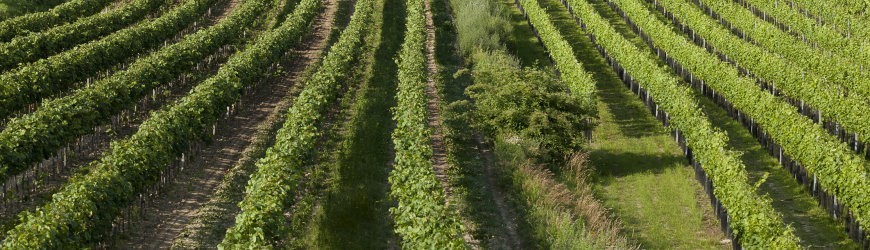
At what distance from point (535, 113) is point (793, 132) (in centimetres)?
974

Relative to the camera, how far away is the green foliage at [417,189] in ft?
75.4

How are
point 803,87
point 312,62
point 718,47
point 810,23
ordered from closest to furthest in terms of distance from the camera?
point 803,87 < point 312,62 < point 718,47 < point 810,23

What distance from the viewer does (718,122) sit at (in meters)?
43.2

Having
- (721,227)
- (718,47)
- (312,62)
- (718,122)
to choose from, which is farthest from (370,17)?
(721,227)

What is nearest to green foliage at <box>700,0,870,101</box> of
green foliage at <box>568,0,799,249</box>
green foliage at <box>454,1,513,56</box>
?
green foliage at <box>568,0,799,249</box>

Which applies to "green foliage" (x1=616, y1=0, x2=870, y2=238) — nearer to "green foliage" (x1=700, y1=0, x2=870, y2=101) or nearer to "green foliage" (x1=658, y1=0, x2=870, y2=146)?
"green foliage" (x1=658, y1=0, x2=870, y2=146)

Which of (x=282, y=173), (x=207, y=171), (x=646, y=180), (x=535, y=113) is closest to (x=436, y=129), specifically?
(x=535, y=113)

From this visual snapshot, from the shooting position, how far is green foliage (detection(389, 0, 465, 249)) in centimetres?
2298

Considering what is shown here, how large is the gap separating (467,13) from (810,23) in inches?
866

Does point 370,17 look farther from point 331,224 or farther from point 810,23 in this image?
point 331,224

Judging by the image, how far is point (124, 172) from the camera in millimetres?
25922

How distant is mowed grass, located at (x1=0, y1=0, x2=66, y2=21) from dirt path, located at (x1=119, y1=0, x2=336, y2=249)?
20.4 meters

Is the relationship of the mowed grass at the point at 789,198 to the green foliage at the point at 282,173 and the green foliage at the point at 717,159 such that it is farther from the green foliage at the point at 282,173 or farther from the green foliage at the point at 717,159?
the green foliage at the point at 282,173

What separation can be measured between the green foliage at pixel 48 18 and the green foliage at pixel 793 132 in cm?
3524
